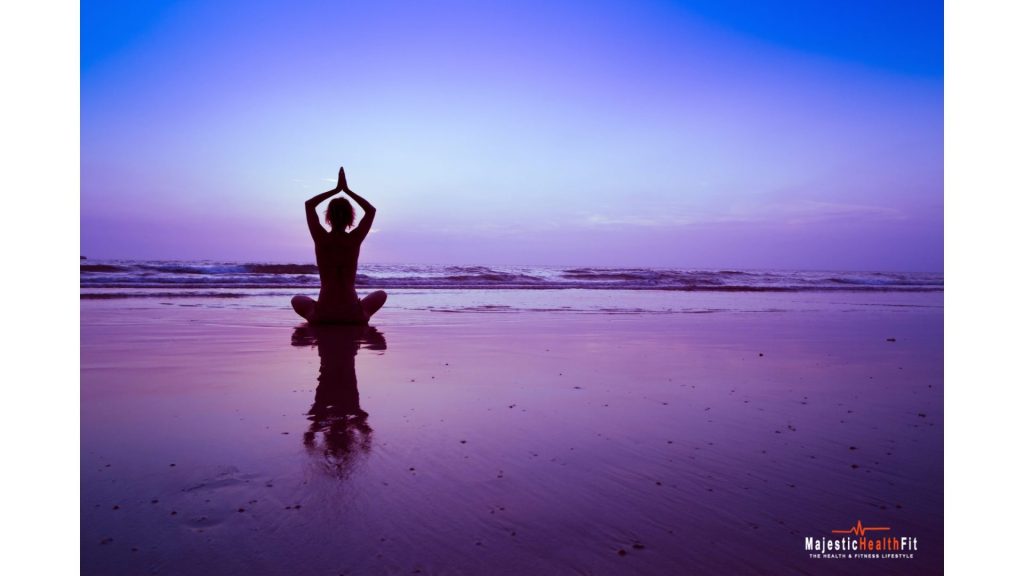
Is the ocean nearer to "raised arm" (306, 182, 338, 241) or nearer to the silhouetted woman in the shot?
the silhouetted woman

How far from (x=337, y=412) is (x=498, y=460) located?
1171 mm

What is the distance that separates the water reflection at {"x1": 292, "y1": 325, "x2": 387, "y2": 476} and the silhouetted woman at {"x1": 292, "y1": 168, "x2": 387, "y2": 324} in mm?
1154

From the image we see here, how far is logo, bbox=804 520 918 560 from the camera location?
1898 mm

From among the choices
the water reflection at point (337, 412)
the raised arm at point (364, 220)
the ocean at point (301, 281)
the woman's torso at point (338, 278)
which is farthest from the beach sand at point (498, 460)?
the ocean at point (301, 281)

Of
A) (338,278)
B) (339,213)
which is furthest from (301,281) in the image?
(339,213)

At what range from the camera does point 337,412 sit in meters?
3.32

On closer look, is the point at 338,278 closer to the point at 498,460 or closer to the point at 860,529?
the point at 498,460

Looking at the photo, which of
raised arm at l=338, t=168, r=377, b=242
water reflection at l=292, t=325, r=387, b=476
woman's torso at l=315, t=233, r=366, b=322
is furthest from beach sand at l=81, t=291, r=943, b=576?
raised arm at l=338, t=168, r=377, b=242

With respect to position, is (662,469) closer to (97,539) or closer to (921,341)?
(97,539)

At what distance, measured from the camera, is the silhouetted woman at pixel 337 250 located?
6922 mm

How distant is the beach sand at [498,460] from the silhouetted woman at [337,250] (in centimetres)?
173

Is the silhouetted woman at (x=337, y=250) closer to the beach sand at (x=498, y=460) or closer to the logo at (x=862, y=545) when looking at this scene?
the beach sand at (x=498, y=460)
